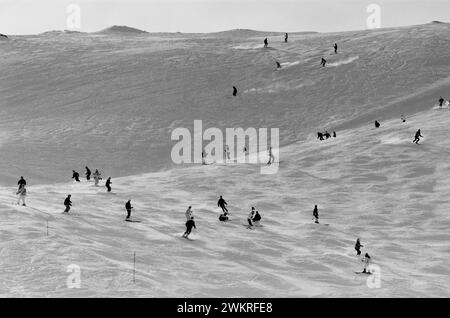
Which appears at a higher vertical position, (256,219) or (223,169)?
(223,169)

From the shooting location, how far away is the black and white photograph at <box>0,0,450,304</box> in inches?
928

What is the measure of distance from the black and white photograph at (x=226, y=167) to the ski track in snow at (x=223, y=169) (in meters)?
0.14

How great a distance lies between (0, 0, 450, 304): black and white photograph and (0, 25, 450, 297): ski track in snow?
0.14 m

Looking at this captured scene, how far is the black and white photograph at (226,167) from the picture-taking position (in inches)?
928

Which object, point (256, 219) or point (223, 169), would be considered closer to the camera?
point (256, 219)

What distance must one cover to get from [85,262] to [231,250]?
6431 mm

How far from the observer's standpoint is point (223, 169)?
1786 inches

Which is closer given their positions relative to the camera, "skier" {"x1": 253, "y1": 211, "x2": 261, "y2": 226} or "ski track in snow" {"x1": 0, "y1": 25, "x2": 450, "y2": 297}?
"ski track in snow" {"x1": 0, "y1": 25, "x2": 450, "y2": 297}

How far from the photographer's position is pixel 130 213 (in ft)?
102

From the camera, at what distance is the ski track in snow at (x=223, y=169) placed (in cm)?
2389

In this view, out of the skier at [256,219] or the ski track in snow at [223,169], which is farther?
the skier at [256,219]

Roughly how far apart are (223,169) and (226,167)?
2.26ft

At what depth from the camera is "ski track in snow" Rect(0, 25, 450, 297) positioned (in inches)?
Result: 941
